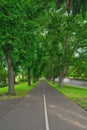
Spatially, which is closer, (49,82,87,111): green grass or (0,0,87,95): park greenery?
(49,82,87,111): green grass

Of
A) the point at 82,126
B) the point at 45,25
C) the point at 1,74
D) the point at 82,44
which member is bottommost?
the point at 82,126

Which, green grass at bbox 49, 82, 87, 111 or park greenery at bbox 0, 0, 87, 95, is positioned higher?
park greenery at bbox 0, 0, 87, 95

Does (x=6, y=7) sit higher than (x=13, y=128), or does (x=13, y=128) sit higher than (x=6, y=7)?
(x=6, y=7)

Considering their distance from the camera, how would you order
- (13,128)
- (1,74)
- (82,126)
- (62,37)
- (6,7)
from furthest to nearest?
(1,74), (62,37), (6,7), (82,126), (13,128)

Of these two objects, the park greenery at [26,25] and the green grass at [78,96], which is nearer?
the green grass at [78,96]

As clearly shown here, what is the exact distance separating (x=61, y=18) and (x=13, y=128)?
94.7 ft

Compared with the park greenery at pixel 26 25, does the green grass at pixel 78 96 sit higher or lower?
lower

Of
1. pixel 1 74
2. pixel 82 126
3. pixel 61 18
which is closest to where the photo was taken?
pixel 82 126

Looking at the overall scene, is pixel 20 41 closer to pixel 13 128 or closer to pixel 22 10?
pixel 22 10

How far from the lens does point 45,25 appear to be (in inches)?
1362

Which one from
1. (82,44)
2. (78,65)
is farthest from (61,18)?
(78,65)

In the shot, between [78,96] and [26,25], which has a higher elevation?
[26,25]

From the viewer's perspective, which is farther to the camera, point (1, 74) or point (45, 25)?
point (1, 74)

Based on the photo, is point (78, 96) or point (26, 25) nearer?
point (26, 25)
